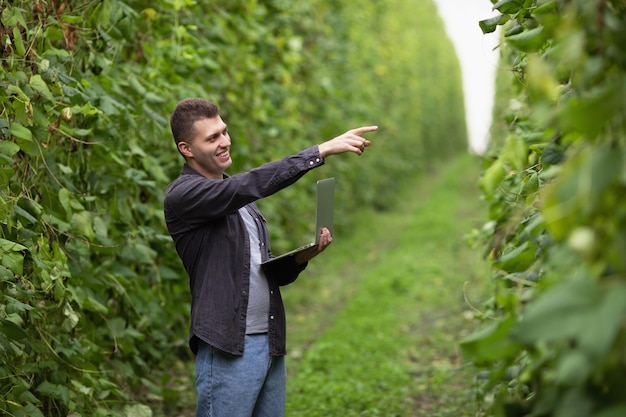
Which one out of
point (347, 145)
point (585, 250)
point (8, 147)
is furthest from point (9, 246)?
point (585, 250)

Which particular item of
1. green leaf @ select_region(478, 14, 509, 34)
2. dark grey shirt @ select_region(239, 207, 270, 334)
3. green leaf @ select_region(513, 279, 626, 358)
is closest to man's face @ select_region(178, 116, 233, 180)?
dark grey shirt @ select_region(239, 207, 270, 334)

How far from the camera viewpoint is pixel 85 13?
150 inches

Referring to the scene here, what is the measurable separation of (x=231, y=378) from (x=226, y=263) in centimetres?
41

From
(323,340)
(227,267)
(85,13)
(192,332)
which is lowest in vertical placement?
(323,340)

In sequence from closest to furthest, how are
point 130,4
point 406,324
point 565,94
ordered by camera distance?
point 565,94 < point 130,4 < point 406,324

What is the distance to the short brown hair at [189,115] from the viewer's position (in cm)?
297

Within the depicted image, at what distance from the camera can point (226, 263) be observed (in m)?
2.92

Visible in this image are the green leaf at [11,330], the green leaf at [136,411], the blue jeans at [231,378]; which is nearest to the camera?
the green leaf at [11,330]

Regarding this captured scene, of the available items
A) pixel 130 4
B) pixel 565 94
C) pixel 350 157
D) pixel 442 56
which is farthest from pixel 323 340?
pixel 442 56

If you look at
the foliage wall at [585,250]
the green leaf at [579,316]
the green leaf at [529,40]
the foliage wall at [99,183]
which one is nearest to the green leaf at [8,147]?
the foliage wall at [99,183]

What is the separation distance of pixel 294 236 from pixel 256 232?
622 centimetres

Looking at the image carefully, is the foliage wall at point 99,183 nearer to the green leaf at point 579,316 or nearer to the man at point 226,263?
the man at point 226,263

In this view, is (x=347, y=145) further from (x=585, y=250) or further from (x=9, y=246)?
(x=585, y=250)

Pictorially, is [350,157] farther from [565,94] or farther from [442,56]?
[442,56]
